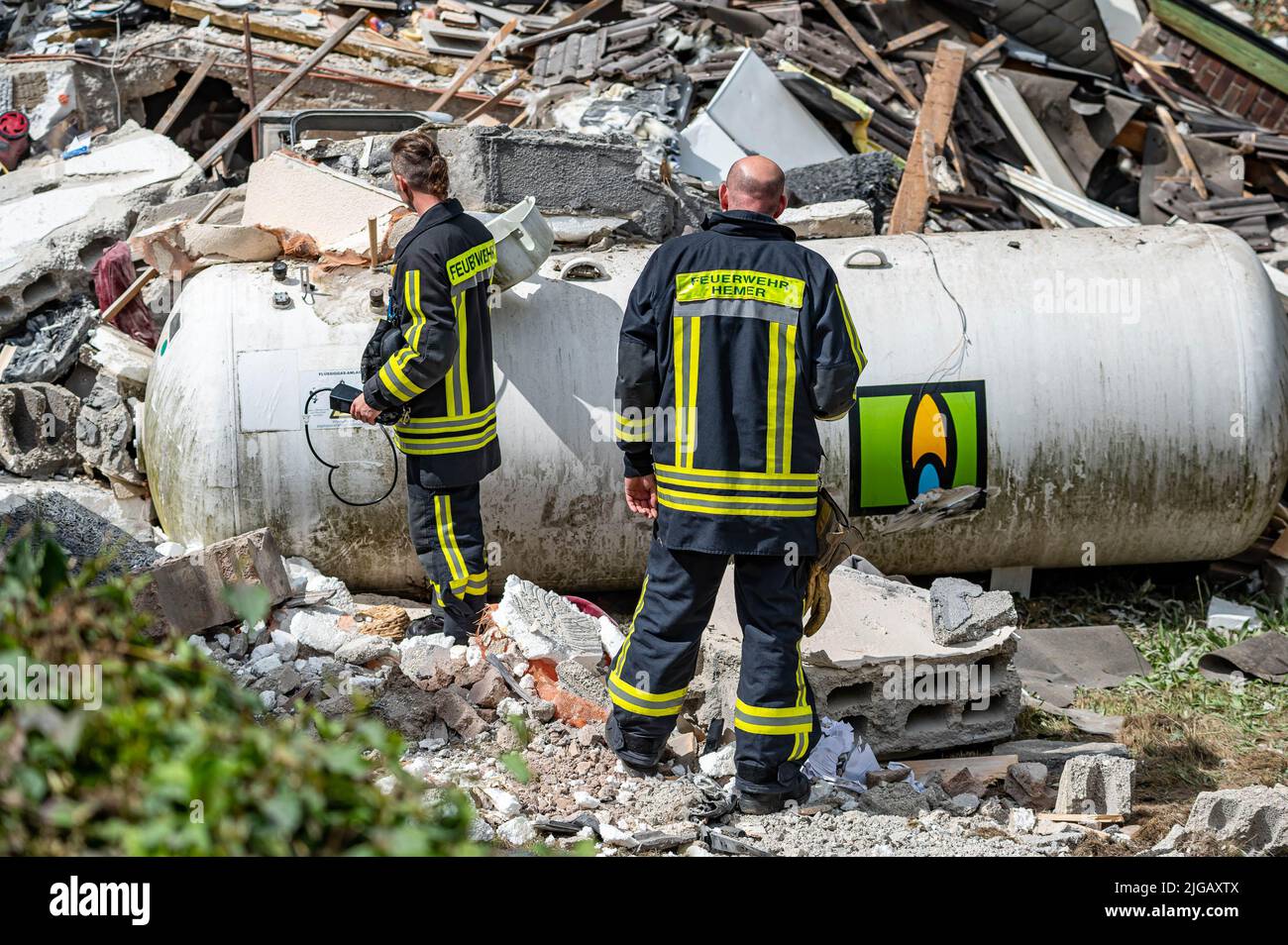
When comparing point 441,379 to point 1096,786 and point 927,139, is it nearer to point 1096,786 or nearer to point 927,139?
point 1096,786

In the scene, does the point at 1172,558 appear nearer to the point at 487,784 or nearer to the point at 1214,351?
the point at 1214,351

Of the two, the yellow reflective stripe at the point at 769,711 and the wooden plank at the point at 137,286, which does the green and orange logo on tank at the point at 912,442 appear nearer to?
the yellow reflective stripe at the point at 769,711

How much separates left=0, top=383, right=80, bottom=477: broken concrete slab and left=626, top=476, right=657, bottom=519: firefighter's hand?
10.2 ft

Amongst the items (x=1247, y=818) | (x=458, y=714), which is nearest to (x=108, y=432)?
(x=458, y=714)

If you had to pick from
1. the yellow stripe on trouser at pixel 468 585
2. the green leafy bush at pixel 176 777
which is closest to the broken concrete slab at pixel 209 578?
the yellow stripe on trouser at pixel 468 585

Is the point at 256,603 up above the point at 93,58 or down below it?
below

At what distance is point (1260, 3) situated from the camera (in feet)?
46.2

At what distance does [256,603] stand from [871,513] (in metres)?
4.01

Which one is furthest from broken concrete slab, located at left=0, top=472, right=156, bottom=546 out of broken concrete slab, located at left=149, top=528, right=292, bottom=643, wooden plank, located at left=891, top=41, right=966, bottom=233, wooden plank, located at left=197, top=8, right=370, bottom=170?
wooden plank, located at left=891, top=41, right=966, bottom=233

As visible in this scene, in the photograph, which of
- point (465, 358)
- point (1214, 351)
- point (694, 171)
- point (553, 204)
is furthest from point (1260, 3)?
point (465, 358)

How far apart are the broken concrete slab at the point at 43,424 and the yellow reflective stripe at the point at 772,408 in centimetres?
353

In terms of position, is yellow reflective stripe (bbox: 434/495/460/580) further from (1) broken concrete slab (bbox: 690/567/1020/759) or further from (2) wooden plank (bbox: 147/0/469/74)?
(2) wooden plank (bbox: 147/0/469/74)

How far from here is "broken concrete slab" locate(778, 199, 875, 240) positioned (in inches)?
232

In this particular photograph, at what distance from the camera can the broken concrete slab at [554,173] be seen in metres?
5.66
